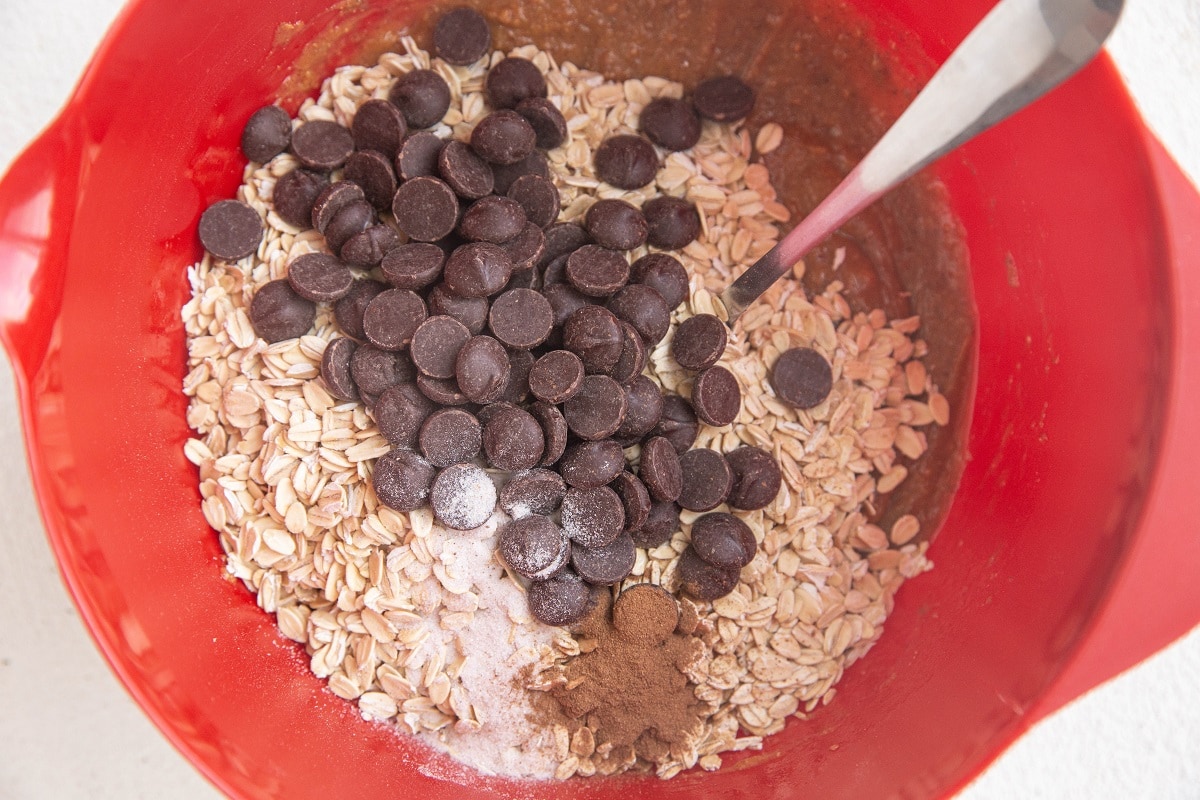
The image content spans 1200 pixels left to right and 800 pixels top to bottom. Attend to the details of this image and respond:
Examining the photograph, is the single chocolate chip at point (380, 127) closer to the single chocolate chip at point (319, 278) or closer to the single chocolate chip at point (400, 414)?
the single chocolate chip at point (319, 278)

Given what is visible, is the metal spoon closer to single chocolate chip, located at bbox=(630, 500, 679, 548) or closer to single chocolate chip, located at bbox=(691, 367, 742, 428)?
single chocolate chip, located at bbox=(691, 367, 742, 428)

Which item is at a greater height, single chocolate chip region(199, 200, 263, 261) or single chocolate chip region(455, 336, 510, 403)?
single chocolate chip region(455, 336, 510, 403)

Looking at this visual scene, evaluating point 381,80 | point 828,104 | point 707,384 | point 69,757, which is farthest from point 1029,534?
point 69,757

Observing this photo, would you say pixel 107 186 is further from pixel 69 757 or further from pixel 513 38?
pixel 69 757

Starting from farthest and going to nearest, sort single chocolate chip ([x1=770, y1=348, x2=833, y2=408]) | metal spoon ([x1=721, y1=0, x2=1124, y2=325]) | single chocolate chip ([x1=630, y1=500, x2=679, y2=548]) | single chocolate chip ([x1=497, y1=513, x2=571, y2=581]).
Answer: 1. single chocolate chip ([x1=770, y1=348, x2=833, y2=408])
2. single chocolate chip ([x1=630, y1=500, x2=679, y2=548])
3. single chocolate chip ([x1=497, y1=513, x2=571, y2=581])
4. metal spoon ([x1=721, y1=0, x2=1124, y2=325])

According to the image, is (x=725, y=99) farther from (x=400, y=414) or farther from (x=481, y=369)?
(x=400, y=414)

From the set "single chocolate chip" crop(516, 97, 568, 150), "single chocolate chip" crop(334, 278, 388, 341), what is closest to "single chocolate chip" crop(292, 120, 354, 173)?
"single chocolate chip" crop(334, 278, 388, 341)
